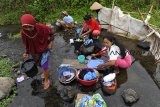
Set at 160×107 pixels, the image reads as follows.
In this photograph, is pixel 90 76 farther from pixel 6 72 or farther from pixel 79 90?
pixel 6 72

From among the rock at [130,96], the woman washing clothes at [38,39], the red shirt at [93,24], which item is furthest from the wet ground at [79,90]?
the red shirt at [93,24]

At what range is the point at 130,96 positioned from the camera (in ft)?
19.4

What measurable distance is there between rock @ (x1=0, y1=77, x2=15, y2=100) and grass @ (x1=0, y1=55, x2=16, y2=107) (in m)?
0.13

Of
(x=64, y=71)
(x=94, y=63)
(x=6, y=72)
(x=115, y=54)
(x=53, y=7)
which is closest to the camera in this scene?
(x=115, y=54)

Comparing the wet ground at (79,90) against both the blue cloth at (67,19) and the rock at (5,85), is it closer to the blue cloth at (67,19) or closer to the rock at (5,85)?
Result: the rock at (5,85)

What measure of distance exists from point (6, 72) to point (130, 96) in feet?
14.1

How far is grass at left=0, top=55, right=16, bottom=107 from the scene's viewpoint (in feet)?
20.6

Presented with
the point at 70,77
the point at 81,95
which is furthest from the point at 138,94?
the point at 70,77

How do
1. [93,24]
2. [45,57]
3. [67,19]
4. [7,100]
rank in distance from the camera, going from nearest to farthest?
[45,57] < [7,100] < [93,24] < [67,19]

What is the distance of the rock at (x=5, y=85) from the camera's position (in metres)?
6.39

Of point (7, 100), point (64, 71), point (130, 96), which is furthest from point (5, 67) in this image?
point (130, 96)

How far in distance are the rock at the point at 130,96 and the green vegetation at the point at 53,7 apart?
221 inches

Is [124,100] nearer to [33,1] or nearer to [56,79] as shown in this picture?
[56,79]

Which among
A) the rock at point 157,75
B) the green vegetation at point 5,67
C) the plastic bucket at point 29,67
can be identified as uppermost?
the plastic bucket at point 29,67
